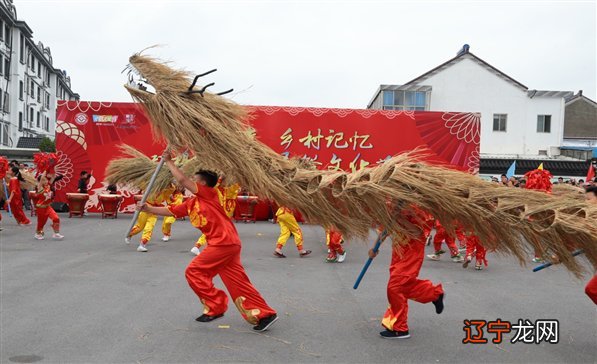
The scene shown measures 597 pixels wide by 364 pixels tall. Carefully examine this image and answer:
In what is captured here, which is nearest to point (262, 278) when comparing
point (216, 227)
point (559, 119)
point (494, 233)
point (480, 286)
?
point (216, 227)

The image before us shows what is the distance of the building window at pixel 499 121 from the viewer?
1130 inches

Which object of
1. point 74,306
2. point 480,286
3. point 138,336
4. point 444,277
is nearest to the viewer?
point 138,336

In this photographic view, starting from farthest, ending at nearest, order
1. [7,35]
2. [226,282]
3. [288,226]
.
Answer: [7,35] < [288,226] < [226,282]

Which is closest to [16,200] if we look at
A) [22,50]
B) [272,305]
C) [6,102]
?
[272,305]

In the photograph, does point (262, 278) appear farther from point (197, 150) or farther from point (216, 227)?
point (197, 150)

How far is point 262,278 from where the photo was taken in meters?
6.61

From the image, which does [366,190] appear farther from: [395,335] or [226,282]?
[226,282]

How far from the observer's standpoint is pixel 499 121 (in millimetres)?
28828

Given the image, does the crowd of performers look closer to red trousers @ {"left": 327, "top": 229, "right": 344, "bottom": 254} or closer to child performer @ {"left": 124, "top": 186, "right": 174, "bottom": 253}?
red trousers @ {"left": 327, "top": 229, "right": 344, "bottom": 254}

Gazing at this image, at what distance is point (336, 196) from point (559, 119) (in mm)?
29000

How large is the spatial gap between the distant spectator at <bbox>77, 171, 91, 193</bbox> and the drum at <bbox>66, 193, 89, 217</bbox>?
8.4 inches

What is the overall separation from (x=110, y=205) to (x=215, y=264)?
421 inches

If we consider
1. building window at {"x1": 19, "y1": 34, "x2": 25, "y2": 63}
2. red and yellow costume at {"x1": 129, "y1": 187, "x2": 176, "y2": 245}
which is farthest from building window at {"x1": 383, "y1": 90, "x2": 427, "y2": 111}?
building window at {"x1": 19, "y1": 34, "x2": 25, "y2": 63}

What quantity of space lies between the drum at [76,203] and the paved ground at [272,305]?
5.46 meters
